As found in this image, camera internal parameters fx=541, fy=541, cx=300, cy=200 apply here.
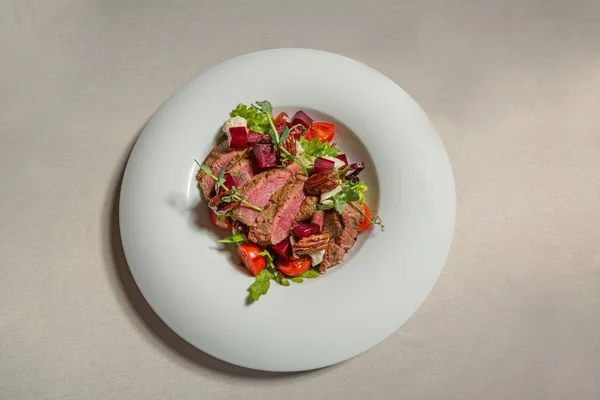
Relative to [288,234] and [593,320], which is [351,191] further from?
[593,320]

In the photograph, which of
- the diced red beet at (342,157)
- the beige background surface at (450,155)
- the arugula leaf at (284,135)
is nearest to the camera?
the arugula leaf at (284,135)

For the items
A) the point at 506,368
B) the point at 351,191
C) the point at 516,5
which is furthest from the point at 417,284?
the point at 516,5

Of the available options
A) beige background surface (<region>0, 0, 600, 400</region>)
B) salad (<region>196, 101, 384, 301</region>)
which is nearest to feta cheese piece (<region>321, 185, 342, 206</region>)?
salad (<region>196, 101, 384, 301</region>)

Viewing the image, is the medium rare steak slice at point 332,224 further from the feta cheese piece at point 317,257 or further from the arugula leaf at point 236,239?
the arugula leaf at point 236,239

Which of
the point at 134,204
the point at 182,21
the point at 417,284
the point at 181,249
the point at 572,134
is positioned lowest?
the point at 417,284

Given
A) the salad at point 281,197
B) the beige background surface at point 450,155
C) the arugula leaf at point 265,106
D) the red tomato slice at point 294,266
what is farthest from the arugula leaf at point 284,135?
the beige background surface at point 450,155

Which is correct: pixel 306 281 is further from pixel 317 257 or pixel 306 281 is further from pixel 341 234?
pixel 341 234

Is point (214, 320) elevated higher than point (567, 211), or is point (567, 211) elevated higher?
point (567, 211)
